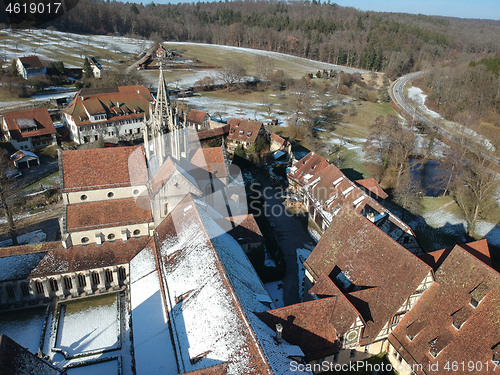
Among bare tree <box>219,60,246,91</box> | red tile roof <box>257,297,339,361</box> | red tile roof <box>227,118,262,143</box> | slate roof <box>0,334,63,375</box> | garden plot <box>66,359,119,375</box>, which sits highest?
bare tree <box>219,60,246,91</box>

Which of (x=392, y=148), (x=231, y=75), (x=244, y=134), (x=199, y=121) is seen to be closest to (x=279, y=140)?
(x=244, y=134)

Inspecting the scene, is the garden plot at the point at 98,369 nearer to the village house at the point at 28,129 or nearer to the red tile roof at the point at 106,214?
the red tile roof at the point at 106,214

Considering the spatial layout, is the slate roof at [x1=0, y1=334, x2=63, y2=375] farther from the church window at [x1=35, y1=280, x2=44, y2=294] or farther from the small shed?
A: the small shed

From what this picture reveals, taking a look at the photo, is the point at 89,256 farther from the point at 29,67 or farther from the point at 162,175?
the point at 29,67

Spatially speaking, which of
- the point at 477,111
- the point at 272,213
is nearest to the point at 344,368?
the point at 272,213

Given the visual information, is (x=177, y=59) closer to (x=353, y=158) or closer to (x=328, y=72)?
(x=328, y=72)

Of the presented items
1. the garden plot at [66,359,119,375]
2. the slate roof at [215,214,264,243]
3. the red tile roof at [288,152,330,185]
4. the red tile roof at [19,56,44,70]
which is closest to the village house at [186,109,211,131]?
the red tile roof at [288,152,330,185]
